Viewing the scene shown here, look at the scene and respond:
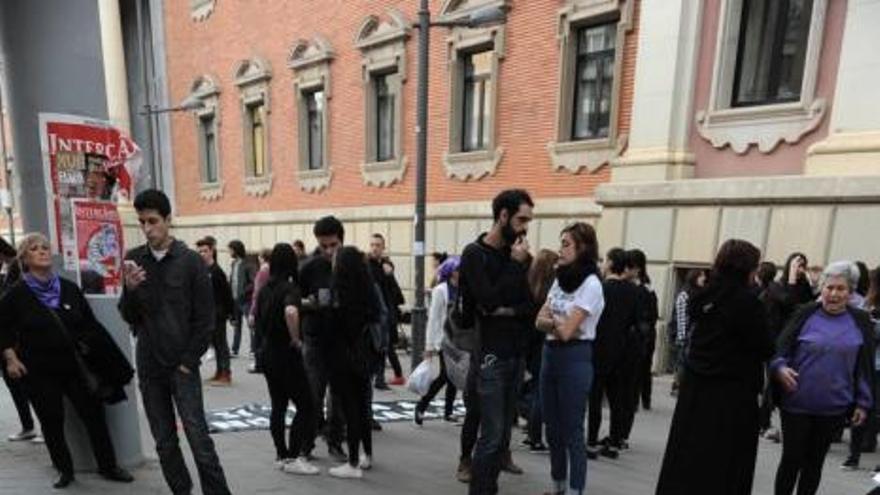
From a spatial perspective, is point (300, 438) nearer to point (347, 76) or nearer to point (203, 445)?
point (203, 445)

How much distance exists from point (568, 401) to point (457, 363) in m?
1.05

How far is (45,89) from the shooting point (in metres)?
5.43

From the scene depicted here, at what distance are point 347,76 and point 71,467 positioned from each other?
13.1 m

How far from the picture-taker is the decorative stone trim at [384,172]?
15547 millimetres

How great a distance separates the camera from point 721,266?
403cm

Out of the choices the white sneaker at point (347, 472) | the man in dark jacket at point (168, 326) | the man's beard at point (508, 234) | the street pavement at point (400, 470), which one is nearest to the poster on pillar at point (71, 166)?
the man in dark jacket at point (168, 326)

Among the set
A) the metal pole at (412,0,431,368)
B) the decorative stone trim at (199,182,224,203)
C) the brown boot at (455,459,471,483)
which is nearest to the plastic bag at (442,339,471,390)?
the brown boot at (455,459,471,483)

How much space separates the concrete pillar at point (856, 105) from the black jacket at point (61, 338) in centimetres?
802

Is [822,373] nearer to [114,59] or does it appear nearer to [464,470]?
[464,470]

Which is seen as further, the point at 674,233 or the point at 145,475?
the point at 674,233

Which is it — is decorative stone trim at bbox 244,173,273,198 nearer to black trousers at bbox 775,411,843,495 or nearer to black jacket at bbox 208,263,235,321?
black jacket at bbox 208,263,235,321

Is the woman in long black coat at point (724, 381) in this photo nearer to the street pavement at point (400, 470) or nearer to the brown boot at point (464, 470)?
the street pavement at point (400, 470)

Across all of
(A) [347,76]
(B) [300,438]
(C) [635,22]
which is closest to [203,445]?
(B) [300,438]

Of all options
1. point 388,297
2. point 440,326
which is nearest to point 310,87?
point 388,297
